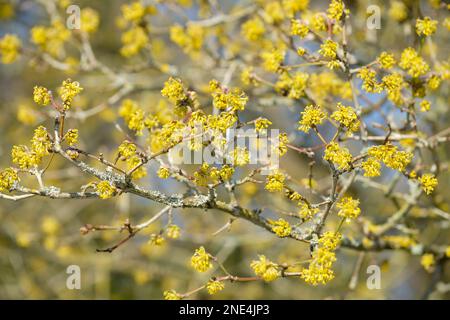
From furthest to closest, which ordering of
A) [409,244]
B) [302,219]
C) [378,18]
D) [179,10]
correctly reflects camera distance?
[179,10], [378,18], [409,244], [302,219]

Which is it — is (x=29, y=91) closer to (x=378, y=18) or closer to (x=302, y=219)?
(x=378, y=18)

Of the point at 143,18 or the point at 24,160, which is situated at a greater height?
the point at 143,18

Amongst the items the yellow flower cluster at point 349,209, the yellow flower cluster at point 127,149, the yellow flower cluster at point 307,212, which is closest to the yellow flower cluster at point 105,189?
the yellow flower cluster at point 127,149

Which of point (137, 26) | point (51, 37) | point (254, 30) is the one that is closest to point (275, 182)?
point (254, 30)

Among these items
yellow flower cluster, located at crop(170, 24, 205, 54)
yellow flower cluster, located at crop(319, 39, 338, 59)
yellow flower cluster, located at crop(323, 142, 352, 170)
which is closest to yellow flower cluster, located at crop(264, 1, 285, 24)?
yellow flower cluster, located at crop(170, 24, 205, 54)

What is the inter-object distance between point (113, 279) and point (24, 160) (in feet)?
19.2

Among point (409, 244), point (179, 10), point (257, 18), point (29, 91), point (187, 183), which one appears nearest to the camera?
point (187, 183)

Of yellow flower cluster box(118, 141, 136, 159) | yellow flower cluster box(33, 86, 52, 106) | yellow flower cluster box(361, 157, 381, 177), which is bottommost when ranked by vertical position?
yellow flower cluster box(361, 157, 381, 177)

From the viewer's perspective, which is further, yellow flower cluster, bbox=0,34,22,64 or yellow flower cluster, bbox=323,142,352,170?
yellow flower cluster, bbox=0,34,22,64

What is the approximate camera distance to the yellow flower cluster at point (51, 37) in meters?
5.10

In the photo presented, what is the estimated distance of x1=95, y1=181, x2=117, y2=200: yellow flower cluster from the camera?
2.64 m

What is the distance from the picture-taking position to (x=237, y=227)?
278 inches

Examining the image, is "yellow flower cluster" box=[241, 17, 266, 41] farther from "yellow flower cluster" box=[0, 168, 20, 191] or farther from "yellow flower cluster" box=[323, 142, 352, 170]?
"yellow flower cluster" box=[0, 168, 20, 191]
